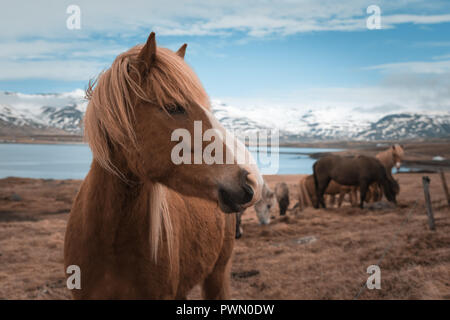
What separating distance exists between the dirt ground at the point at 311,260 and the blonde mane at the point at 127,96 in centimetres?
418

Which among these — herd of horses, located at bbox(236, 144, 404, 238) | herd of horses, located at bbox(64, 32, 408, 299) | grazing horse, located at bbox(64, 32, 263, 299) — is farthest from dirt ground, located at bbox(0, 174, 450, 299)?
grazing horse, located at bbox(64, 32, 263, 299)

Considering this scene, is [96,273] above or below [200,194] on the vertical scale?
below

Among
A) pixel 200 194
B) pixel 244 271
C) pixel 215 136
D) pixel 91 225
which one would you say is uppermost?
pixel 215 136

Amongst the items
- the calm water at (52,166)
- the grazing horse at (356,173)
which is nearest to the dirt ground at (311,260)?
the grazing horse at (356,173)

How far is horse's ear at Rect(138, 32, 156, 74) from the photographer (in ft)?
5.76

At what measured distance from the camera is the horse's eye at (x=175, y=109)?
1.77m

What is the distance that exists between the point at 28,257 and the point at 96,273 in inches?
284

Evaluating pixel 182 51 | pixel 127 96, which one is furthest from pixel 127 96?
pixel 182 51

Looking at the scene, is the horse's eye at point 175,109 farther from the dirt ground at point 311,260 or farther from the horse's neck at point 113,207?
the dirt ground at point 311,260

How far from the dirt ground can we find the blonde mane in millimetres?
4176

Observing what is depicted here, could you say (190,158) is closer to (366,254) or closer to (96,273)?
(96,273)

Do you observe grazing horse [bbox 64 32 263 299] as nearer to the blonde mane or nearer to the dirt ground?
the blonde mane

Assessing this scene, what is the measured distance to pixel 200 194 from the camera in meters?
1.77

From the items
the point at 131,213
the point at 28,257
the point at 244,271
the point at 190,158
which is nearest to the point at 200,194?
the point at 190,158
